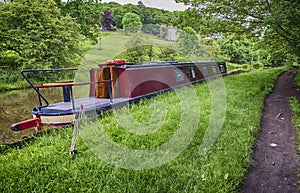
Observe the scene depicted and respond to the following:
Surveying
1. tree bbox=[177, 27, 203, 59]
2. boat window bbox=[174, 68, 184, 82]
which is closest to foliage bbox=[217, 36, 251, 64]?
tree bbox=[177, 27, 203, 59]

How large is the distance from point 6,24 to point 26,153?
15016 mm

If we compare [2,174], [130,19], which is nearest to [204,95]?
[2,174]

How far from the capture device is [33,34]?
15.2 meters

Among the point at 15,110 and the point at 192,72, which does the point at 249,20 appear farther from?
the point at 15,110

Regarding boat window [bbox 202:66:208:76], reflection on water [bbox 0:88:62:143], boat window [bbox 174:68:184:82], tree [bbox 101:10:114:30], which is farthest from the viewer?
tree [bbox 101:10:114:30]

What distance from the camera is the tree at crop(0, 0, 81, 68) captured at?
14.9 m

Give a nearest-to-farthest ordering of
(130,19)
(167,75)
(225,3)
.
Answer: (167,75)
(225,3)
(130,19)

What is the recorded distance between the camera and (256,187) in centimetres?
304

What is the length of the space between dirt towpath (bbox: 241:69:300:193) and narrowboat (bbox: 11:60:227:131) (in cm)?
319

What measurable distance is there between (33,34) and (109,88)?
12230 millimetres

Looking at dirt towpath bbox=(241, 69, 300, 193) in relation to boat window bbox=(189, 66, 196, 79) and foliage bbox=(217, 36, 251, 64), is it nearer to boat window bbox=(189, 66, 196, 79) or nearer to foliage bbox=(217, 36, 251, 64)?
boat window bbox=(189, 66, 196, 79)

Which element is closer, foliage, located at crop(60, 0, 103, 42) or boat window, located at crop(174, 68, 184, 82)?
boat window, located at crop(174, 68, 184, 82)

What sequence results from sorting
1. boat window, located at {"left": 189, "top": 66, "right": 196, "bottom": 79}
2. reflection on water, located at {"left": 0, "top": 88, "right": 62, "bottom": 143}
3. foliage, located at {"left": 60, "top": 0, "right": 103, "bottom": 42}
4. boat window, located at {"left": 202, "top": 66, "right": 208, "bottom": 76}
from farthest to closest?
foliage, located at {"left": 60, "top": 0, "right": 103, "bottom": 42}, boat window, located at {"left": 202, "top": 66, "right": 208, "bottom": 76}, boat window, located at {"left": 189, "top": 66, "right": 196, "bottom": 79}, reflection on water, located at {"left": 0, "top": 88, "right": 62, "bottom": 143}

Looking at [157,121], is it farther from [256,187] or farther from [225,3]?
[225,3]
